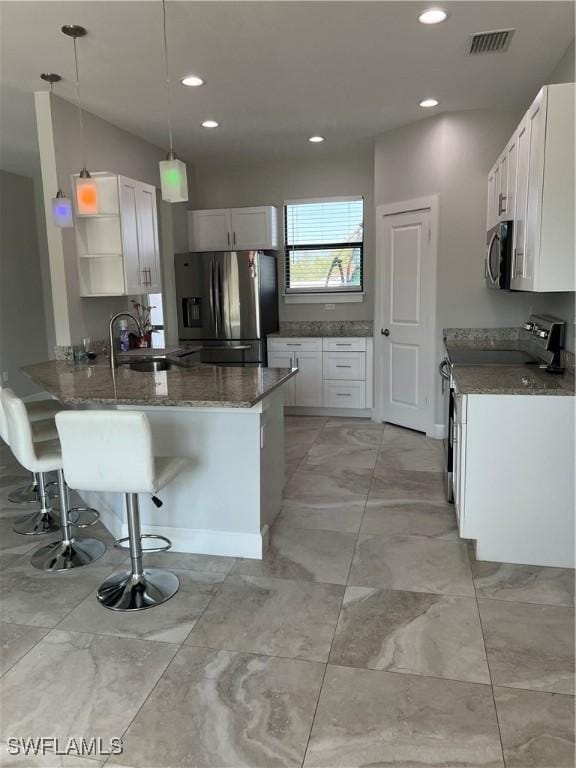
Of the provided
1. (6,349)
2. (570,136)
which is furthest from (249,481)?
(6,349)

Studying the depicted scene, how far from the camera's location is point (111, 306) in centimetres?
482

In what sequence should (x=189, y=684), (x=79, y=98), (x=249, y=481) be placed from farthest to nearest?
(x=79, y=98) → (x=249, y=481) → (x=189, y=684)

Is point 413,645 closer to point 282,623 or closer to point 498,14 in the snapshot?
point 282,623

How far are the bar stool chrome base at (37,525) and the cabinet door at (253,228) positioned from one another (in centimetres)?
380

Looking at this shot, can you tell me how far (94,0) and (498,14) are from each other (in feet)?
6.87

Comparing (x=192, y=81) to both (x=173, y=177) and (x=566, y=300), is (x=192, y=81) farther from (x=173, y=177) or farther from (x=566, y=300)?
(x=566, y=300)

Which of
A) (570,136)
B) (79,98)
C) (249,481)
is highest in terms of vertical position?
(79,98)

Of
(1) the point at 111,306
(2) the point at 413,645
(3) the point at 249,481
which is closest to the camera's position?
(2) the point at 413,645

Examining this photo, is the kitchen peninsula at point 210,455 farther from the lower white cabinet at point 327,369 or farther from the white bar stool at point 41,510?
the lower white cabinet at point 327,369

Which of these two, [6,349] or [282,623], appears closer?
[282,623]

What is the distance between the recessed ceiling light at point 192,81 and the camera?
3.72m

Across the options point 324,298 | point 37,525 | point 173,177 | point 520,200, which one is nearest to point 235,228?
point 324,298

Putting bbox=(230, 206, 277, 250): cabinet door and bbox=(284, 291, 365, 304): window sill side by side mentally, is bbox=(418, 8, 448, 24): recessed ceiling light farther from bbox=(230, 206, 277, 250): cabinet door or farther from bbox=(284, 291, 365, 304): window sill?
bbox=(284, 291, 365, 304): window sill

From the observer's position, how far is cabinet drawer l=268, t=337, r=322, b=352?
6.06 m
